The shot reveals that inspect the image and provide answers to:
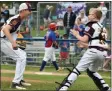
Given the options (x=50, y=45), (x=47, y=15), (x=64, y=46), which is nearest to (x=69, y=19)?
(x=47, y=15)

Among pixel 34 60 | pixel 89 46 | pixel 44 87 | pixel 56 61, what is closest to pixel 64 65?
pixel 56 61

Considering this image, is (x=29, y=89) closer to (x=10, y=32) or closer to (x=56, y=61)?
(x=10, y=32)

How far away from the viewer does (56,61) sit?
612 inches

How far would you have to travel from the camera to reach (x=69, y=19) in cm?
1809

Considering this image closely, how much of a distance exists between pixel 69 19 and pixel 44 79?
6.13 meters

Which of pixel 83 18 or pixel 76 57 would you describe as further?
pixel 83 18

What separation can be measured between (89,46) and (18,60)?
2066 mm

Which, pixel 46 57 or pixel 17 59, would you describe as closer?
pixel 17 59

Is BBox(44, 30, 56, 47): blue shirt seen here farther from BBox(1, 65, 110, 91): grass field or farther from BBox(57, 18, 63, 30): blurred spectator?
BBox(57, 18, 63, 30): blurred spectator

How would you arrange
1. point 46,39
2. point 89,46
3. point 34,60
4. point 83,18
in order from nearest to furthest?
point 89,46, point 46,39, point 34,60, point 83,18

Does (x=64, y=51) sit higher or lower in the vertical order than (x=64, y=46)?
lower

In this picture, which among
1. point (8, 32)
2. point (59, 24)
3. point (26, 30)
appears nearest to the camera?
point (8, 32)

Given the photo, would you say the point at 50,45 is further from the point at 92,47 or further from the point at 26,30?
the point at 92,47

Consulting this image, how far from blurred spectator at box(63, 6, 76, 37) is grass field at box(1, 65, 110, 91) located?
2.94m
